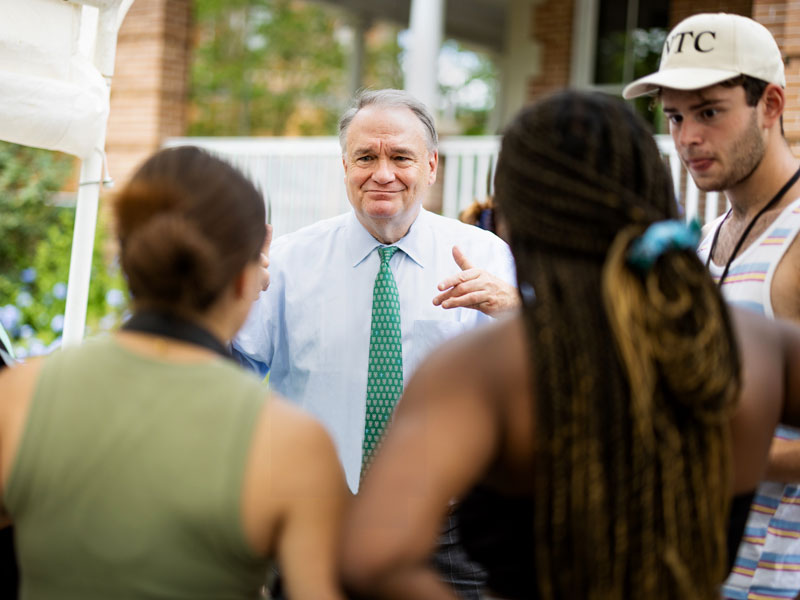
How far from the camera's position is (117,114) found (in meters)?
9.95

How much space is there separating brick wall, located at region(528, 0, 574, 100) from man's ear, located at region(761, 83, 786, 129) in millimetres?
7808

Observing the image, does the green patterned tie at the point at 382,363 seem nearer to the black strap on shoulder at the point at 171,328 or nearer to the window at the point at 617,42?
the black strap on shoulder at the point at 171,328

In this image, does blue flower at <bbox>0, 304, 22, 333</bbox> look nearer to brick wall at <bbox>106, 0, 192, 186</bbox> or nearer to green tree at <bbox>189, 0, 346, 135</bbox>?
brick wall at <bbox>106, 0, 192, 186</bbox>

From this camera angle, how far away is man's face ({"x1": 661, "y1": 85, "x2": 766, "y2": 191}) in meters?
2.31

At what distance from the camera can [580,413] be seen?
1410 mm

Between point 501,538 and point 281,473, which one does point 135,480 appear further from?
point 501,538

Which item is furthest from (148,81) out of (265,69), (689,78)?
(265,69)

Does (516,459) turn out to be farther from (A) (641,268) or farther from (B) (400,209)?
(B) (400,209)

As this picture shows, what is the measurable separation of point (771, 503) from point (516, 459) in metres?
1.17

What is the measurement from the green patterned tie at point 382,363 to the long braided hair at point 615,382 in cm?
135

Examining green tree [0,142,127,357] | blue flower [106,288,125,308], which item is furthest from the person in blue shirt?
blue flower [106,288,125,308]

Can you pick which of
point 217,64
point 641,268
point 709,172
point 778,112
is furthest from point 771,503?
point 217,64

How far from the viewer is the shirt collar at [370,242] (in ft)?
9.84

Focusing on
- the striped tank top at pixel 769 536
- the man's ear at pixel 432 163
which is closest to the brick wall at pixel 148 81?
the man's ear at pixel 432 163
